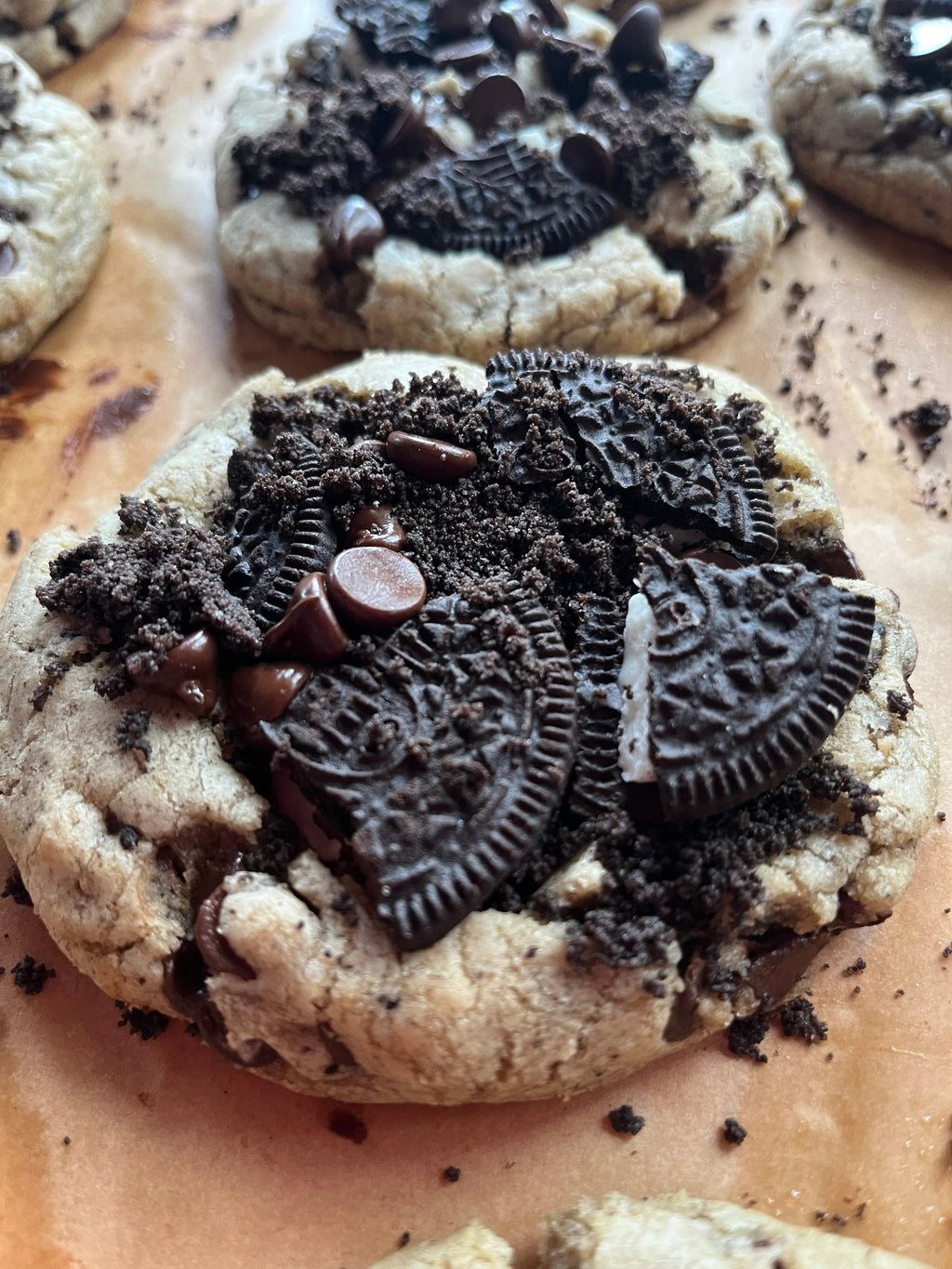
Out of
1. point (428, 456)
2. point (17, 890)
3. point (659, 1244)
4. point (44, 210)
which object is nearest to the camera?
point (659, 1244)

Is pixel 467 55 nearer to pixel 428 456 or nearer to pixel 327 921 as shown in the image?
pixel 428 456

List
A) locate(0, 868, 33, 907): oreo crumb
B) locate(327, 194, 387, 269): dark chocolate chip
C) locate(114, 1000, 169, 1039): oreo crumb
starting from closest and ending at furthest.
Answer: locate(114, 1000, 169, 1039): oreo crumb, locate(0, 868, 33, 907): oreo crumb, locate(327, 194, 387, 269): dark chocolate chip

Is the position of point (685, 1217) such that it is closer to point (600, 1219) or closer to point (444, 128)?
point (600, 1219)

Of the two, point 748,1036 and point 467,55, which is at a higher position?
point 467,55

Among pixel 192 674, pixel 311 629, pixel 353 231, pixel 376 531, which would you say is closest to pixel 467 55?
pixel 353 231

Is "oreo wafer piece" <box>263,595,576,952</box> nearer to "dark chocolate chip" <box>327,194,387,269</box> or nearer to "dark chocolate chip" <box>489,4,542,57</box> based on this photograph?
"dark chocolate chip" <box>327,194,387,269</box>

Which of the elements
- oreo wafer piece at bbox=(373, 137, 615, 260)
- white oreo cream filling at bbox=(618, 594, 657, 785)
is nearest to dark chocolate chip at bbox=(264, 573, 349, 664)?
white oreo cream filling at bbox=(618, 594, 657, 785)
